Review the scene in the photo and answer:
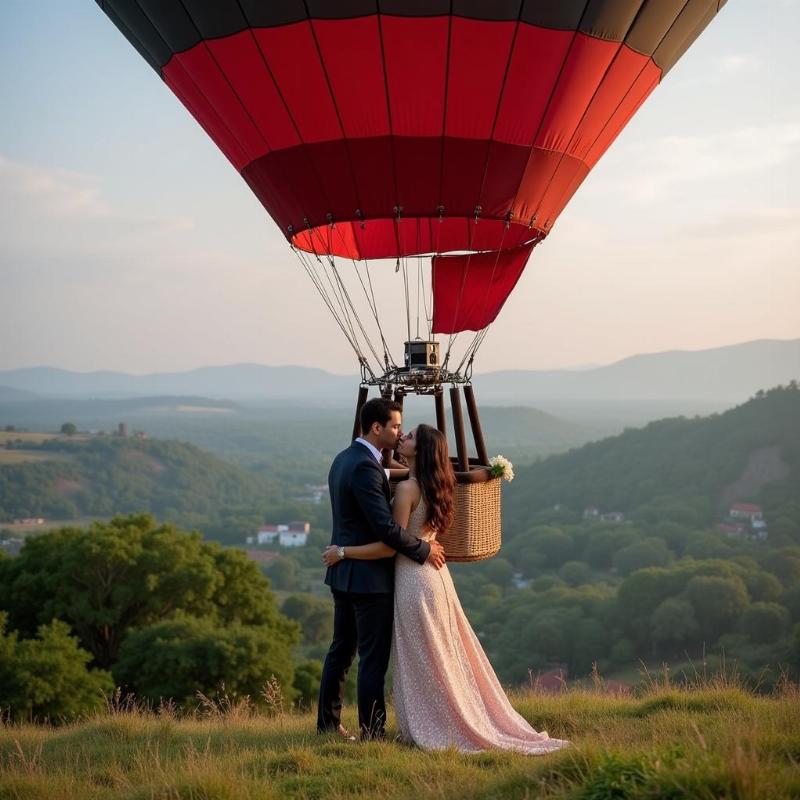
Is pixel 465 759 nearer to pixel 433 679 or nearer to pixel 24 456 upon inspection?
pixel 433 679

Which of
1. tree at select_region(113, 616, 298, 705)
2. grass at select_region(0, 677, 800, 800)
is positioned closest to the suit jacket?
grass at select_region(0, 677, 800, 800)

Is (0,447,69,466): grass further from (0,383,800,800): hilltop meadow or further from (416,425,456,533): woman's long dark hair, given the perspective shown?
(416,425,456,533): woman's long dark hair

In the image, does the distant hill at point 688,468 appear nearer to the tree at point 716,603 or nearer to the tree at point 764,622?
the tree at point 716,603

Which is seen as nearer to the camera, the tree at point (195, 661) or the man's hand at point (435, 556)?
the man's hand at point (435, 556)

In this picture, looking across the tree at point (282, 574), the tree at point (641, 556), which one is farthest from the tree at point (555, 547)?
the tree at point (282, 574)

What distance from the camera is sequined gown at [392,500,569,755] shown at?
463 centimetres

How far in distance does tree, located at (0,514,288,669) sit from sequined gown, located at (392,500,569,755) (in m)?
15.2

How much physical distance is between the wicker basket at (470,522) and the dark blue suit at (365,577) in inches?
16.9

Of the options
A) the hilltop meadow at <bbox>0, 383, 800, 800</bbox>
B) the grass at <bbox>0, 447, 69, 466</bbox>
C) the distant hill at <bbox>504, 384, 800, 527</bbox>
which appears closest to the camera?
the hilltop meadow at <bbox>0, 383, 800, 800</bbox>

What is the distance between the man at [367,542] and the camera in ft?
15.0

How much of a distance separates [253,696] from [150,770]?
540 inches

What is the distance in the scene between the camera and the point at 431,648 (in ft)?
15.4

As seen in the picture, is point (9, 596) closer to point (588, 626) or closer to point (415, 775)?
point (415, 775)

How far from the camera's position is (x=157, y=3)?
6.33 m
